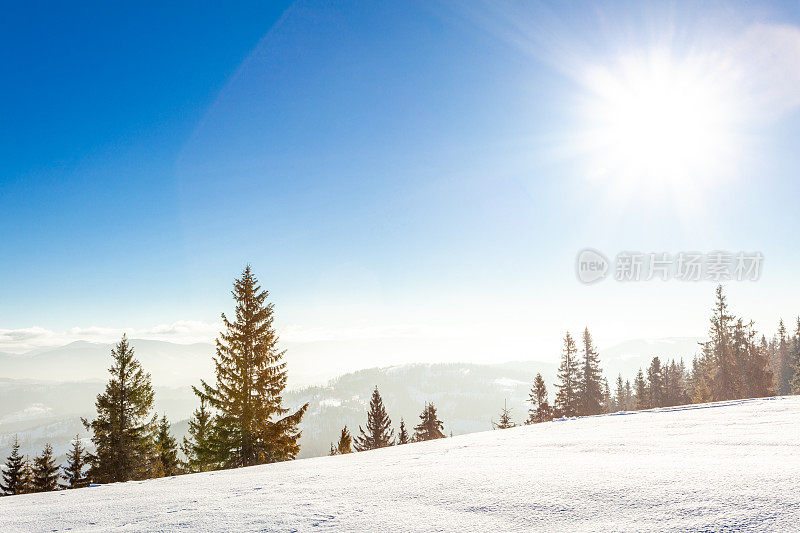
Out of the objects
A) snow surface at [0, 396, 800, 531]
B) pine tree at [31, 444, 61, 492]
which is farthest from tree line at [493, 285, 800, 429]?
pine tree at [31, 444, 61, 492]

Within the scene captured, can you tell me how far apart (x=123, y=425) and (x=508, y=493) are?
108 feet

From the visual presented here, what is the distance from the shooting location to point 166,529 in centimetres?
324

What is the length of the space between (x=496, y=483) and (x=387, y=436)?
1744 inches

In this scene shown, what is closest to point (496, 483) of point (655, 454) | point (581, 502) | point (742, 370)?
point (581, 502)

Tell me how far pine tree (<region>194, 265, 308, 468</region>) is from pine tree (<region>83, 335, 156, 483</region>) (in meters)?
9.41

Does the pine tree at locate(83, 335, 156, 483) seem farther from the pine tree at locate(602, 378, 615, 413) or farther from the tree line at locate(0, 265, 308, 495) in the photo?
the pine tree at locate(602, 378, 615, 413)

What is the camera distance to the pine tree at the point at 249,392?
2041cm

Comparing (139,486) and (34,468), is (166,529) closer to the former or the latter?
(139,486)

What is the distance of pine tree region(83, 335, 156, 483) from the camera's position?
26516 mm

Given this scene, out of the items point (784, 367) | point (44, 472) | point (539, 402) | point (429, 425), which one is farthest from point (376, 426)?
point (784, 367)

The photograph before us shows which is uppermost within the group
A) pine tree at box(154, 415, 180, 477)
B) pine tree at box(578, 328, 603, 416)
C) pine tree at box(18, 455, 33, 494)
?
pine tree at box(578, 328, 603, 416)

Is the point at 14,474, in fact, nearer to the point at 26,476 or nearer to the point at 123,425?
the point at 26,476

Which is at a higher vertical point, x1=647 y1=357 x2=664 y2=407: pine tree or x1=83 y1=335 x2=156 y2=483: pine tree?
x1=83 y1=335 x2=156 y2=483: pine tree

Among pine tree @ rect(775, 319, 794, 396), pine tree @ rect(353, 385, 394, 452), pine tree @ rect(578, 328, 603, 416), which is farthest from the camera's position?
pine tree @ rect(775, 319, 794, 396)
